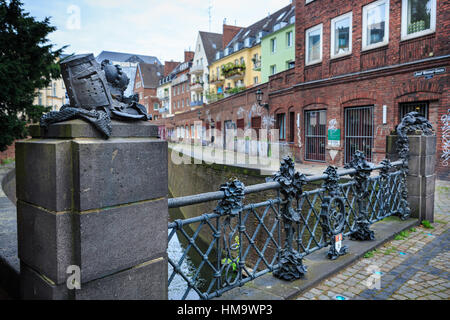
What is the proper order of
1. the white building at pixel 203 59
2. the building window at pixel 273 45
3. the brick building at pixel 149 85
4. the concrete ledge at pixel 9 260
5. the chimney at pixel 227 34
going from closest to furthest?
1. the concrete ledge at pixel 9 260
2. the building window at pixel 273 45
3. the chimney at pixel 227 34
4. the white building at pixel 203 59
5. the brick building at pixel 149 85

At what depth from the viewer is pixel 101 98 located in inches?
81.2

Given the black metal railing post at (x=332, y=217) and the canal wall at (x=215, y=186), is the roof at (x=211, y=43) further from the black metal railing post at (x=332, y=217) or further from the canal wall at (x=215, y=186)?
the black metal railing post at (x=332, y=217)

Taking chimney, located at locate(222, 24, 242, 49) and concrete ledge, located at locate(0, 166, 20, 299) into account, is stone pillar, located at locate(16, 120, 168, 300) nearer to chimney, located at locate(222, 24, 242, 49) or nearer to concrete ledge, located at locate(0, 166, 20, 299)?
concrete ledge, located at locate(0, 166, 20, 299)

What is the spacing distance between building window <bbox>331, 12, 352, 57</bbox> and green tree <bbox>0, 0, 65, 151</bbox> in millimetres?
12387

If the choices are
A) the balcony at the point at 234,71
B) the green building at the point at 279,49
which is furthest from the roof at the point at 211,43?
the green building at the point at 279,49

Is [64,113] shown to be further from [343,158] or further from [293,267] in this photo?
[343,158]

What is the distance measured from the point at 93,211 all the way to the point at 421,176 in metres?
6.17

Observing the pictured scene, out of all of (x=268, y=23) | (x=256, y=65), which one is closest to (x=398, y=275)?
(x=256, y=65)

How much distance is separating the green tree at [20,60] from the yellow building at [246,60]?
2098 cm

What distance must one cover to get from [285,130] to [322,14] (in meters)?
6.59

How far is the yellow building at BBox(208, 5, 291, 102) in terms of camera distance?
115ft

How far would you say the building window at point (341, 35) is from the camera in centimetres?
1533

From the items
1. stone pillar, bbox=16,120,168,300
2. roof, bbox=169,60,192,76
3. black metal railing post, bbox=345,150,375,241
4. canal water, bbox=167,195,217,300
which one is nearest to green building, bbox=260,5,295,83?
canal water, bbox=167,195,217,300

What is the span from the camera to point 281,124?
21.1 metres
